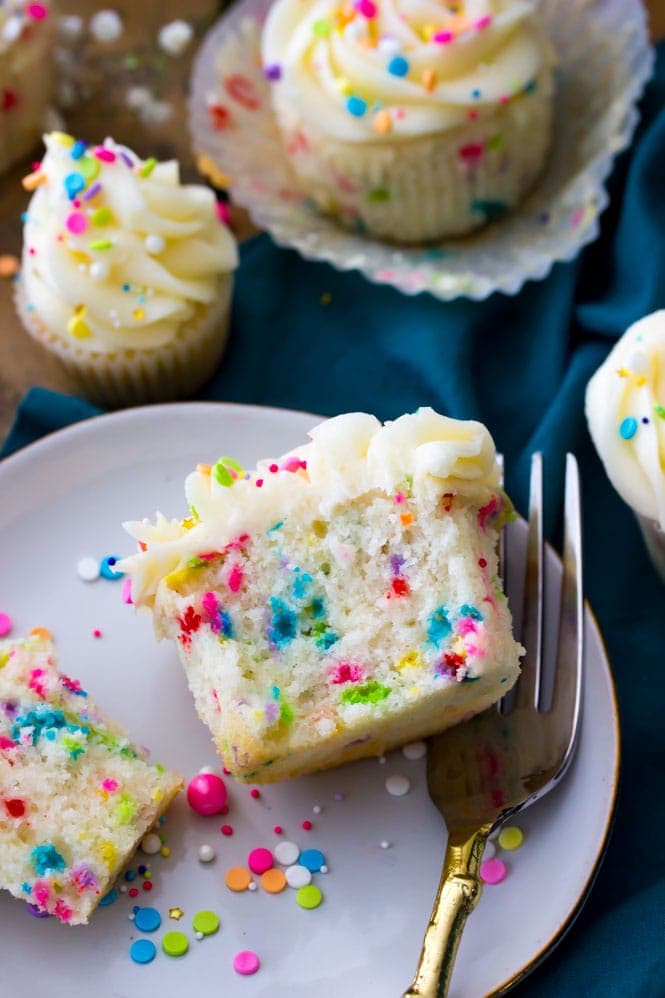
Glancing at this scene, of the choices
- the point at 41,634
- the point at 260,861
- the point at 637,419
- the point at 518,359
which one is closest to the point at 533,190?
the point at 518,359

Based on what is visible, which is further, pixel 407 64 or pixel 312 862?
pixel 407 64

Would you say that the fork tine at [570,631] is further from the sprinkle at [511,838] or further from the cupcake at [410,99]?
the cupcake at [410,99]

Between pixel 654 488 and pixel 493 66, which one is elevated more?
pixel 493 66

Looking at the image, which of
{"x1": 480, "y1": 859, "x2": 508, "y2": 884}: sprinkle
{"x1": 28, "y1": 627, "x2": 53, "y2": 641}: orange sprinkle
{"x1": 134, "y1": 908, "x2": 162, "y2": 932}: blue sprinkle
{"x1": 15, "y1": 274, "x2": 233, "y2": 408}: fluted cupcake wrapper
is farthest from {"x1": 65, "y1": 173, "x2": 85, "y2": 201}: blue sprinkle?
{"x1": 480, "y1": 859, "x2": 508, "y2": 884}: sprinkle

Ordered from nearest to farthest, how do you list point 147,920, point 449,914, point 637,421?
point 449,914 < point 147,920 < point 637,421

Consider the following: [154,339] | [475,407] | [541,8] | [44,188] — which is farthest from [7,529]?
[541,8]

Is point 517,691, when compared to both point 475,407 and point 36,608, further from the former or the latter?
point 36,608

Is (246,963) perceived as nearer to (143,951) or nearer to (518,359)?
(143,951)
